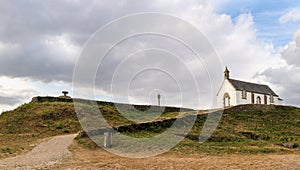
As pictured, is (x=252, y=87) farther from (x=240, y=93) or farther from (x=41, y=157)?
(x=41, y=157)

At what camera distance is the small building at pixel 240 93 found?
149ft

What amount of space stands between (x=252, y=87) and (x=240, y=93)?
155 inches

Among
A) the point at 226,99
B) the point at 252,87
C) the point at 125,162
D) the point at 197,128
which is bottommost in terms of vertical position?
the point at 125,162

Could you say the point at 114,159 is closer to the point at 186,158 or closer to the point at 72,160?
the point at 72,160

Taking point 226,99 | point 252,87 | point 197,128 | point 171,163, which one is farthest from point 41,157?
point 252,87

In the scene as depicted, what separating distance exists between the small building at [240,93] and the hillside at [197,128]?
31.6 ft

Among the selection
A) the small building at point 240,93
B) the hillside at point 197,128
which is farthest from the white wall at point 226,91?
the hillside at point 197,128

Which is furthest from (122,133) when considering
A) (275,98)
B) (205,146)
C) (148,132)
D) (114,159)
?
(275,98)

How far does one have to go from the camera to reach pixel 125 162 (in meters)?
13.6

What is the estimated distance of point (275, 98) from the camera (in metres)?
51.8

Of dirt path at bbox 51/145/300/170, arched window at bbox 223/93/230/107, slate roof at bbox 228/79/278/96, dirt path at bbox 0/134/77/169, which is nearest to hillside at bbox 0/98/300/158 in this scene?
dirt path at bbox 0/134/77/169

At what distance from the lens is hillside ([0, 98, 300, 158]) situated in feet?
60.9

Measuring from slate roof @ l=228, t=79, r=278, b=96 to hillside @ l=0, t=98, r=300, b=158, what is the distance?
1061 centimetres

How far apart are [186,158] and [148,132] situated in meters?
7.97
